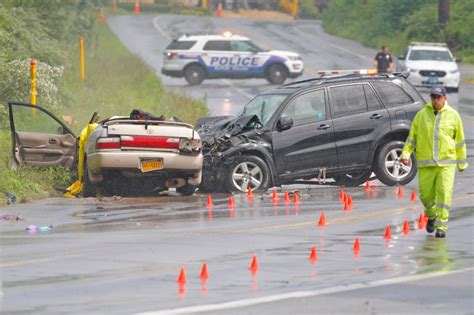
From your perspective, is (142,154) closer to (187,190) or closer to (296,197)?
(187,190)

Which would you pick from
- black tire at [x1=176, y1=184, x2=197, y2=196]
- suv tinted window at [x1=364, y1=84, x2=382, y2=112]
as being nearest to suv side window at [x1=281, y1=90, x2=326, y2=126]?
suv tinted window at [x1=364, y1=84, x2=382, y2=112]

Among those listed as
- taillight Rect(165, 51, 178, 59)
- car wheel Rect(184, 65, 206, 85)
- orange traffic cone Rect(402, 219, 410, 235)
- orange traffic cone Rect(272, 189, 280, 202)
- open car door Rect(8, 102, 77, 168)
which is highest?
taillight Rect(165, 51, 178, 59)

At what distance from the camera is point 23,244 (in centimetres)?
1391

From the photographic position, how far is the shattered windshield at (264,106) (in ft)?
64.0

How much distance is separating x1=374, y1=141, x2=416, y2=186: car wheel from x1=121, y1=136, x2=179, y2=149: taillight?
3.28m

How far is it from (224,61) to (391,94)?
25.7 meters

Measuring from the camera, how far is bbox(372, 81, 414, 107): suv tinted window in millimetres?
19906

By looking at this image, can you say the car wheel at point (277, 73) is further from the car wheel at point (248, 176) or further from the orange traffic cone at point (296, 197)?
the orange traffic cone at point (296, 197)

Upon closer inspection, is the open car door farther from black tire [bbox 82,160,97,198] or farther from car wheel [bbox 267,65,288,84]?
car wheel [bbox 267,65,288,84]

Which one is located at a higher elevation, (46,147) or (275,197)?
(46,147)

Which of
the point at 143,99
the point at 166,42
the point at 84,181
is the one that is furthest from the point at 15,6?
the point at 166,42

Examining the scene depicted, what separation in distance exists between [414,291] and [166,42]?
166 ft

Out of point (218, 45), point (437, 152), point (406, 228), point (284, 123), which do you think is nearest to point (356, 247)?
A: point (406, 228)

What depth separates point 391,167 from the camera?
19.7 metres
